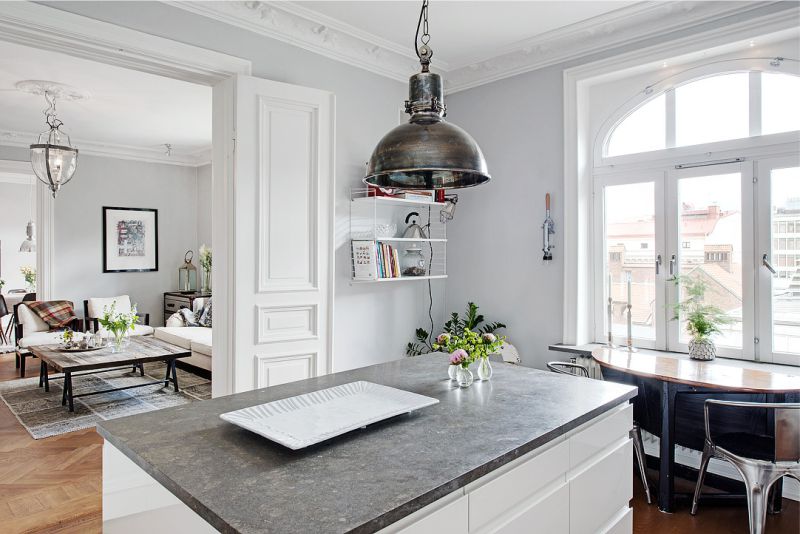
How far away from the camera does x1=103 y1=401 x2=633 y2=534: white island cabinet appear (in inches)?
48.1

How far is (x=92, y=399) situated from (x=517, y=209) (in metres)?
4.37

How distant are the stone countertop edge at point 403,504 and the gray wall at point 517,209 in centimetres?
224

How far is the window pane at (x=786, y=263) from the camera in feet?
9.53

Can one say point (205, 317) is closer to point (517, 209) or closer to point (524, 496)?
point (517, 209)

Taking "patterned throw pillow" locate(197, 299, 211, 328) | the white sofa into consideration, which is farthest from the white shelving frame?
"patterned throw pillow" locate(197, 299, 211, 328)

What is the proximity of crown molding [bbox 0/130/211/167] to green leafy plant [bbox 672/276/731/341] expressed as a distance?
257 inches

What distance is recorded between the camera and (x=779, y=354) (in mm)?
2975

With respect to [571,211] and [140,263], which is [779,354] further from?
[140,263]

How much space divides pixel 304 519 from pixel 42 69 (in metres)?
4.73

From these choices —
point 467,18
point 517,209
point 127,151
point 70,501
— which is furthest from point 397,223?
point 127,151

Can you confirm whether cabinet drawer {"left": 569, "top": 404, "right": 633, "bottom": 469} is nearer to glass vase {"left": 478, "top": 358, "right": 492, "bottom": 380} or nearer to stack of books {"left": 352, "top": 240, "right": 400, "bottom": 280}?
glass vase {"left": 478, "top": 358, "right": 492, "bottom": 380}

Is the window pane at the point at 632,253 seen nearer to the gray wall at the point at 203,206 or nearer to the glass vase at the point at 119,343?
the glass vase at the point at 119,343

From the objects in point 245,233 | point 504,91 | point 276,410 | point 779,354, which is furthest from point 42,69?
point 779,354

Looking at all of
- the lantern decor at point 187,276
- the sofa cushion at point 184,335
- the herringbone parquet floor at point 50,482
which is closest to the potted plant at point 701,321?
the herringbone parquet floor at point 50,482
